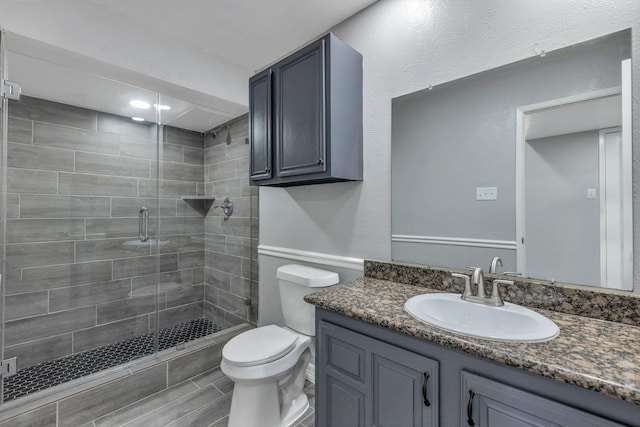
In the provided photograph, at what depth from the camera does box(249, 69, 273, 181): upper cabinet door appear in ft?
6.04

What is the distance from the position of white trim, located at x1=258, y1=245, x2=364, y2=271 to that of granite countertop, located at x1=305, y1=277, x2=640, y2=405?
560 mm

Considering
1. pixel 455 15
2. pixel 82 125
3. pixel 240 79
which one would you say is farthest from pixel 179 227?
pixel 455 15

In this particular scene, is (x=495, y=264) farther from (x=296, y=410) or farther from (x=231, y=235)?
(x=231, y=235)

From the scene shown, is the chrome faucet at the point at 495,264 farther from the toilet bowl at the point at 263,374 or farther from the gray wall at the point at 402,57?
the toilet bowl at the point at 263,374

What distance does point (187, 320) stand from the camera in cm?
271

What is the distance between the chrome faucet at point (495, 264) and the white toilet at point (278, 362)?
33.9 inches

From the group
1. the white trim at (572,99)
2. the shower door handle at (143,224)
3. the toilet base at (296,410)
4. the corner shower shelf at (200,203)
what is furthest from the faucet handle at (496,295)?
the shower door handle at (143,224)

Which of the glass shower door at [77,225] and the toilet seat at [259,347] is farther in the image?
the glass shower door at [77,225]

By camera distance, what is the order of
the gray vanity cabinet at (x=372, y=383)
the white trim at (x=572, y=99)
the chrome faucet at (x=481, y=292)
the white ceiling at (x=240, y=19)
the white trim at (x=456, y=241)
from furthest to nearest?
1. the white ceiling at (x=240, y=19)
2. the white trim at (x=456, y=241)
3. the chrome faucet at (x=481, y=292)
4. the white trim at (x=572, y=99)
5. the gray vanity cabinet at (x=372, y=383)

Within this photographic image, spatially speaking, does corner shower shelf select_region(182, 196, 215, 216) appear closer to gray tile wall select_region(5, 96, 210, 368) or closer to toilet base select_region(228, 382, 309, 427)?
gray tile wall select_region(5, 96, 210, 368)

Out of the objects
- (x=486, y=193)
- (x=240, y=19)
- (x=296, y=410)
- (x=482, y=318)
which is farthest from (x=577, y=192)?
(x=240, y=19)

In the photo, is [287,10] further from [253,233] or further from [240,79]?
[253,233]

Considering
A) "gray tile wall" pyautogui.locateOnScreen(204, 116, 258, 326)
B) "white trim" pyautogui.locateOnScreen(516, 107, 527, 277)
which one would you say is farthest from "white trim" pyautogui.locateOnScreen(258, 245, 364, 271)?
"white trim" pyautogui.locateOnScreen(516, 107, 527, 277)

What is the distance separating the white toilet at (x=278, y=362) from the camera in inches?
56.7
